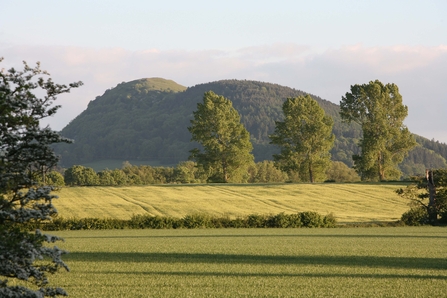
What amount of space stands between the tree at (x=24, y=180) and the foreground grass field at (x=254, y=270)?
6926 mm

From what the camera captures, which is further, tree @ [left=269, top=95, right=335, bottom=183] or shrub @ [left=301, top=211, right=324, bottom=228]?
tree @ [left=269, top=95, right=335, bottom=183]

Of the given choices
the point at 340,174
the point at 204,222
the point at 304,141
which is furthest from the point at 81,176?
the point at 204,222

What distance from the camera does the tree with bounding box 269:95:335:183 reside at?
98.4 metres

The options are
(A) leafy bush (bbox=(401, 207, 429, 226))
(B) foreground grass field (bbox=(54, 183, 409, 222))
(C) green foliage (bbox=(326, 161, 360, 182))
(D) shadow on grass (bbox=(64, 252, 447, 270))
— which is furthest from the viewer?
(C) green foliage (bbox=(326, 161, 360, 182))

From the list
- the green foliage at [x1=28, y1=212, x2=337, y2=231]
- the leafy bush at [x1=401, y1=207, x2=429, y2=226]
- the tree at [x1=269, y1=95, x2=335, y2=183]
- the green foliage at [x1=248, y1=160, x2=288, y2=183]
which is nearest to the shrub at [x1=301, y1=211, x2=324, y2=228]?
the green foliage at [x1=28, y1=212, x2=337, y2=231]

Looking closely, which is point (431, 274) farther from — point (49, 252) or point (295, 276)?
point (49, 252)

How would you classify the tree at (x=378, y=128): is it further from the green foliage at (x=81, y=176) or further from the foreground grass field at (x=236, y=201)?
the green foliage at (x=81, y=176)

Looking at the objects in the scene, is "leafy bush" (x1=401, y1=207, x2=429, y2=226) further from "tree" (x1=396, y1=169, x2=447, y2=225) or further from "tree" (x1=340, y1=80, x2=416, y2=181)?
"tree" (x1=340, y1=80, x2=416, y2=181)

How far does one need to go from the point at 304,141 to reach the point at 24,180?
90216mm

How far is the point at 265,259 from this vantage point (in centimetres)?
2750

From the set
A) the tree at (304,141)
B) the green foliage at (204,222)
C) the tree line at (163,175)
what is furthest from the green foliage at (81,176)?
the green foliage at (204,222)

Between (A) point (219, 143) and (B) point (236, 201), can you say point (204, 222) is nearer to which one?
(B) point (236, 201)

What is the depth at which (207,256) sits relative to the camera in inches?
1128

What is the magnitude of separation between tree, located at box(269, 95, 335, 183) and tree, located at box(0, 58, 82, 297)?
87.8m
